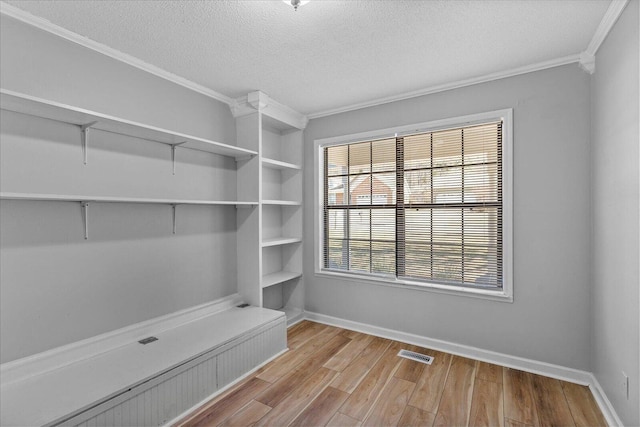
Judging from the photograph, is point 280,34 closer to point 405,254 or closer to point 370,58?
point 370,58

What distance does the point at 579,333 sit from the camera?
96.0 inches

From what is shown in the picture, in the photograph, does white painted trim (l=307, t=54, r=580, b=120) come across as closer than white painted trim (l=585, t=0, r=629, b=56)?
No

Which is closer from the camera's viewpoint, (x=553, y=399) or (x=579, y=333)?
(x=553, y=399)

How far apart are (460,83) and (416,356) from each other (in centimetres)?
257

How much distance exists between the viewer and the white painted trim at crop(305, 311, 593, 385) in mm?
2466

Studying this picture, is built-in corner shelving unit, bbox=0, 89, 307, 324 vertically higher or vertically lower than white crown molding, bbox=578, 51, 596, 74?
lower

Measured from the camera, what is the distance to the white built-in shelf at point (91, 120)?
1.67m

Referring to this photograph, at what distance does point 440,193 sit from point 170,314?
8.96ft

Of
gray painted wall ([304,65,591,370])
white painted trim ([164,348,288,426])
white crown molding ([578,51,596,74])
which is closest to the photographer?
white painted trim ([164,348,288,426])

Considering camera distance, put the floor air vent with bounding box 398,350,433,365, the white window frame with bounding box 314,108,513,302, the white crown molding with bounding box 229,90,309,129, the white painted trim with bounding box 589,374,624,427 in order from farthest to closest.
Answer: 1. the white crown molding with bounding box 229,90,309,129
2. the floor air vent with bounding box 398,350,433,365
3. the white window frame with bounding box 314,108,513,302
4. the white painted trim with bounding box 589,374,624,427

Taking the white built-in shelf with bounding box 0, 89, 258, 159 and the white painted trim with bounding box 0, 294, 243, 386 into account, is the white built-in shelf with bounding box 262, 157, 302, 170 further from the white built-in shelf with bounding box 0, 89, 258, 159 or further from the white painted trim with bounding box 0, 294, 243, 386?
the white painted trim with bounding box 0, 294, 243, 386

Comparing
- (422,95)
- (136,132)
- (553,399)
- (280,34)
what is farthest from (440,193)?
(136,132)

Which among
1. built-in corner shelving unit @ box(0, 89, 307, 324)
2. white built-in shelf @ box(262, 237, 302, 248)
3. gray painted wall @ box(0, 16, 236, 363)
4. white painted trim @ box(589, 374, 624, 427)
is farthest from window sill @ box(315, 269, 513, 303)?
gray painted wall @ box(0, 16, 236, 363)

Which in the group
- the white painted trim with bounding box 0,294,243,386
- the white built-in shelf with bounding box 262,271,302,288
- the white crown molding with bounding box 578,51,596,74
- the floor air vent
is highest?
the white crown molding with bounding box 578,51,596,74
